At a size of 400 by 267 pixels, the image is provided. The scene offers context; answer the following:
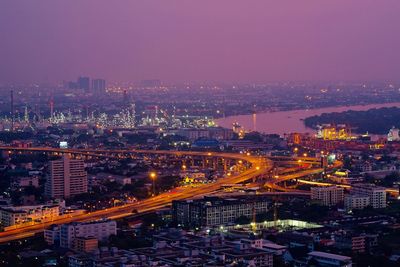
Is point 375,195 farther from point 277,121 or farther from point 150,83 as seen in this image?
point 150,83

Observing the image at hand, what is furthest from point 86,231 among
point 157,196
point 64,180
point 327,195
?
point 64,180

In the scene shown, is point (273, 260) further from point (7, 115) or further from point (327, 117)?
point (7, 115)

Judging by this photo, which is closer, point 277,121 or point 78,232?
point 78,232

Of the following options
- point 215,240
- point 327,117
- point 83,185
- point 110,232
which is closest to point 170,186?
point 83,185

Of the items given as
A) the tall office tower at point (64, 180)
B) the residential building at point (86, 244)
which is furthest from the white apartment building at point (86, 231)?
the tall office tower at point (64, 180)

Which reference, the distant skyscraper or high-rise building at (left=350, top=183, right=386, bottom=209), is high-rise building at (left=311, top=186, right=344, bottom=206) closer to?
high-rise building at (left=350, top=183, right=386, bottom=209)
